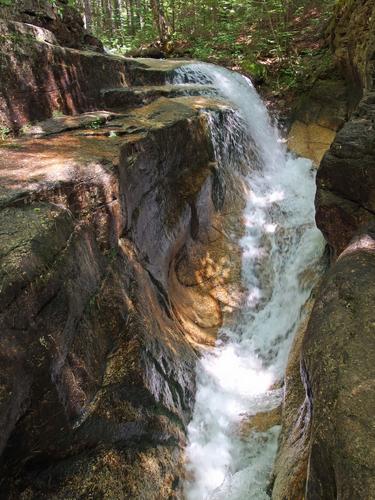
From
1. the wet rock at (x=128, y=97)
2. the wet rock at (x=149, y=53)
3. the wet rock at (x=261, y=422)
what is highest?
the wet rock at (x=149, y=53)

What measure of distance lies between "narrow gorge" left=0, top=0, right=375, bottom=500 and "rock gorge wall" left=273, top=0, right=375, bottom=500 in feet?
0.06

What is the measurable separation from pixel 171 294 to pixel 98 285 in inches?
101

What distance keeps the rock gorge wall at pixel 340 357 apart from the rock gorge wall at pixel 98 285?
159 cm

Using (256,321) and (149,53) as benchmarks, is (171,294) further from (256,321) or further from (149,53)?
(149,53)

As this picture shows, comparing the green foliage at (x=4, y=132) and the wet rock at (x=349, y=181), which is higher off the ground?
the green foliage at (x=4, y=132)

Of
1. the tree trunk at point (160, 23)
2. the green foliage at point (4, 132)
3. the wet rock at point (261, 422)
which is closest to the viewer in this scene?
the wet rock at point (261, 422)

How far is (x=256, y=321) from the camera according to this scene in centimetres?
697

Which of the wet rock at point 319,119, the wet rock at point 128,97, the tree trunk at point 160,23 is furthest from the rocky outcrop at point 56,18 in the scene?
the wet rock at point 319,119

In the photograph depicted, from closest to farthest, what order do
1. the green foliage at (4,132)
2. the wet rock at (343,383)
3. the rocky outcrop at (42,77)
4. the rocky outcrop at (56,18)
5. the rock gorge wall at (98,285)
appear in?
the wet rock at (343,383)
the rock gorge wall at (98,285)
the green foliage at (4,132)
the rocky outcrop at (42,77)
the rocky outcrop at (56,18)

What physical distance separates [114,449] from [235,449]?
183 centimetres

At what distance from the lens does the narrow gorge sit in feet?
10.2

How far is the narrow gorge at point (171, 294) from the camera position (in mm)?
3123

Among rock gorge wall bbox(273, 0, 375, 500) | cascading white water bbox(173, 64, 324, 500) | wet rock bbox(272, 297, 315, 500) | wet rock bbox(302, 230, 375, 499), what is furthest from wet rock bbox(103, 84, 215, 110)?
wet rock bbox(302, 230, 375, 499)

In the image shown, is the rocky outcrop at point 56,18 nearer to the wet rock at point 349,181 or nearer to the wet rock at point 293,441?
the wet rock at point 349,181
